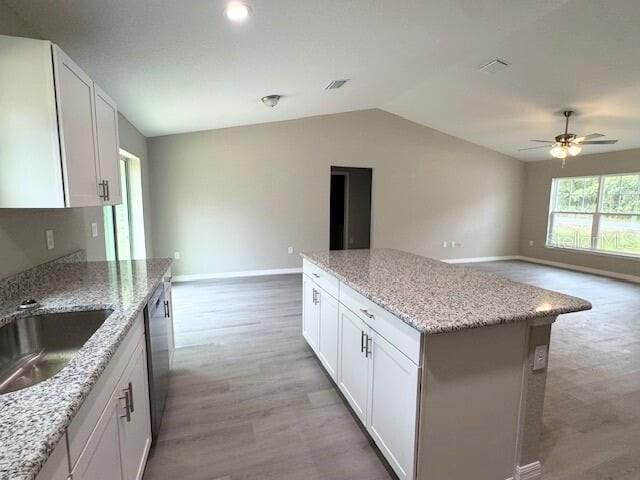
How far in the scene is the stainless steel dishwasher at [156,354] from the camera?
5.70ft

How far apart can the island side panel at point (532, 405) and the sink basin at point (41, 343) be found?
1933 mm

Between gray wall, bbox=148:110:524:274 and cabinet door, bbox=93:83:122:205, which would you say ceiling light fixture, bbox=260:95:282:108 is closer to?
gray wall, bbox=148:110:524:274

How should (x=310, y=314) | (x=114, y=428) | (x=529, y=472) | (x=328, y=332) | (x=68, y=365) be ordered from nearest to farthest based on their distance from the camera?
1. (x=68, y=365)
2. (x=114, y=428)
3. (x=529, y=472)
4. (x=328, y=332)
5. (x=310, y=314)

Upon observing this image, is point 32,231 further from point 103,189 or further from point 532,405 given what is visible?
point 532,405

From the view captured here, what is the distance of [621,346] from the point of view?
3119 mm

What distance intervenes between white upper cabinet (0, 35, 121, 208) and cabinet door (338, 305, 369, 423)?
1.58 m

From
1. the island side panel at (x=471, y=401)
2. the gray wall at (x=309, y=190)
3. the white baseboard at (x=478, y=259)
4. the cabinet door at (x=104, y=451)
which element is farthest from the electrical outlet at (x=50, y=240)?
the white baseboard at (x=478, y=259)

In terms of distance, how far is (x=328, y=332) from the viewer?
7.88 feet

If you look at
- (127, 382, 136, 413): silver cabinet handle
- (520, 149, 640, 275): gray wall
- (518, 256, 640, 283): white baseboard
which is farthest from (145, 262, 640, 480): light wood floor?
(520, 149, 640, 275): gray wall

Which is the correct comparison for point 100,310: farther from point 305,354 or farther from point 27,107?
point 305,354

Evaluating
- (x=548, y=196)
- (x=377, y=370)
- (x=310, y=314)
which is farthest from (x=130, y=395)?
(x=548, y=196)

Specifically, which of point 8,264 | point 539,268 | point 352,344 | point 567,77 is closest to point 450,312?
point 352,344

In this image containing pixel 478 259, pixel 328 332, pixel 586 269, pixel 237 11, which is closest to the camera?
pixel 237 11

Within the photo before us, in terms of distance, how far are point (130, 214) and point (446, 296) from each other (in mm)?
4487
